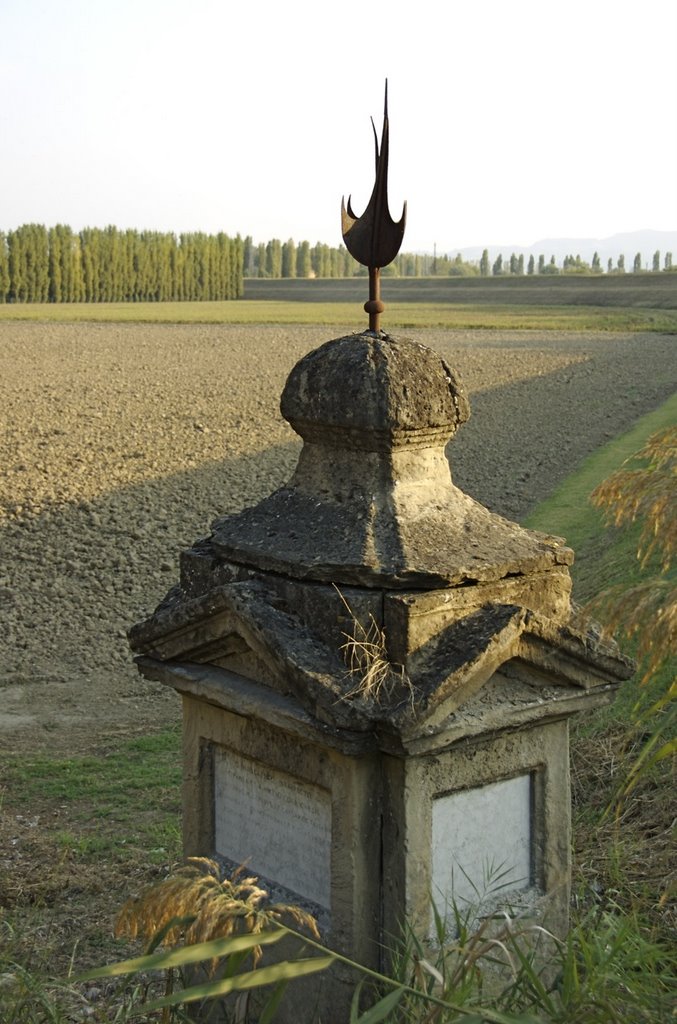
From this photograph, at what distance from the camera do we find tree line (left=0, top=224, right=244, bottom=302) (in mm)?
77875

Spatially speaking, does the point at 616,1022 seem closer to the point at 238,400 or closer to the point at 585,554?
the point at 585,554

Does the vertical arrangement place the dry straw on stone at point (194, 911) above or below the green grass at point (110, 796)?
above

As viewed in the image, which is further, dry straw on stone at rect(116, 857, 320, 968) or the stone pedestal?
the stone pedestal

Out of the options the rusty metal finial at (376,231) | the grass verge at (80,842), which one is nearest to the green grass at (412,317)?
the grass verge at (80,842)

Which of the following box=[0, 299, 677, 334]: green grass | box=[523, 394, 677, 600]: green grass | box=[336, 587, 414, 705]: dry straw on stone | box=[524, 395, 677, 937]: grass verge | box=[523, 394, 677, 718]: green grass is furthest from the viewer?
box=[0, 299, 677, 334]: green grass

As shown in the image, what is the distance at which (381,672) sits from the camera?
3391 mm

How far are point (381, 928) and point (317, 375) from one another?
1.60m

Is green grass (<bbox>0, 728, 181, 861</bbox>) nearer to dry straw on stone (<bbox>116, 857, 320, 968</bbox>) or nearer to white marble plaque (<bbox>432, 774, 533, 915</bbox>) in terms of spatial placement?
white marble plaque (<bbox>432, 774, 533, 915</bbox>)

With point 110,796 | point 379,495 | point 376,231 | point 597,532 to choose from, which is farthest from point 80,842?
point 597,532

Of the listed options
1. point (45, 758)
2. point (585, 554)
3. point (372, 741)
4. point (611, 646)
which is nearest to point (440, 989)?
point (372, 741)

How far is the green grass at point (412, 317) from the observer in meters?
54.8

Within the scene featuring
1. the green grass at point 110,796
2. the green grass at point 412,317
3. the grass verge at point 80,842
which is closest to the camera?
the grass verge at point 80,842

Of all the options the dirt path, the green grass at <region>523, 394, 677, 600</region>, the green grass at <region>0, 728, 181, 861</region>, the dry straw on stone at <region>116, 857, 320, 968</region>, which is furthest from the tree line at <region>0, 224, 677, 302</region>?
the dry straw on stone at <region>116, 857, 320, 968</region>

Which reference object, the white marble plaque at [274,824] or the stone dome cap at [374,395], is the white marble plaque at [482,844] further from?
the stone dome cap at [374,395]
